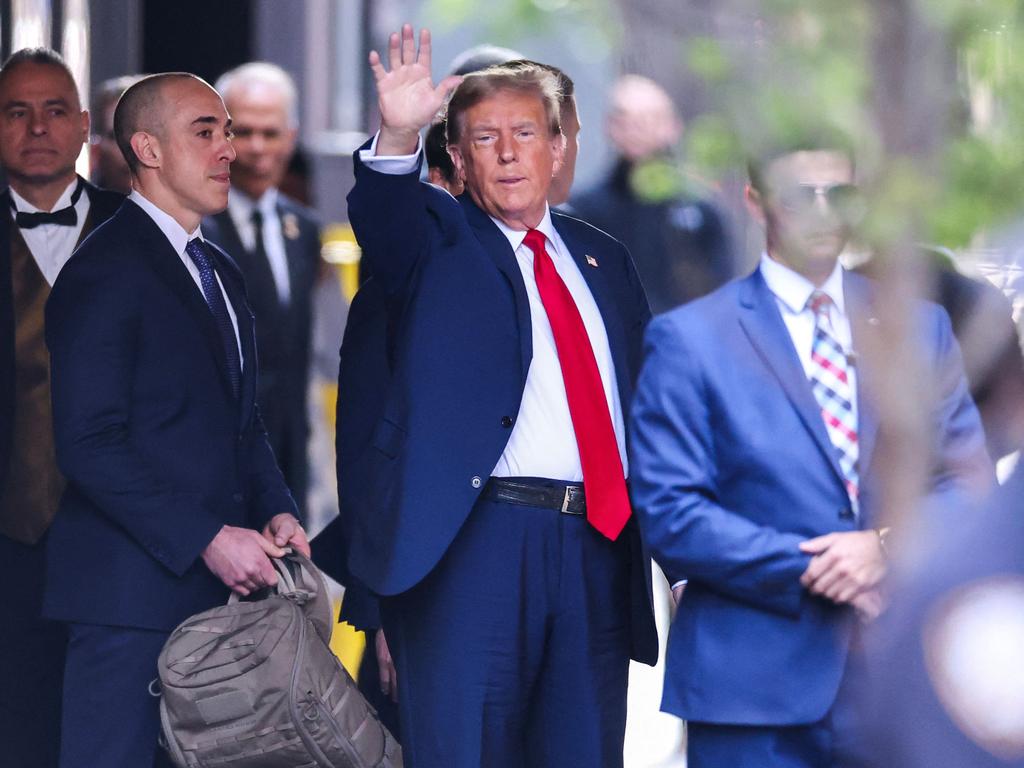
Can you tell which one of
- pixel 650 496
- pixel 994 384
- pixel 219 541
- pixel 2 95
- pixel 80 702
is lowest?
pixel 80 702

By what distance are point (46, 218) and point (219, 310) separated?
704 mm

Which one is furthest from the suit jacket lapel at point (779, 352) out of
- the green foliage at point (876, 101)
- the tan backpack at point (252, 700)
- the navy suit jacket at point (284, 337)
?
the navy suit jacket at point (284, 337)

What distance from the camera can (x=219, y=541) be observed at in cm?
429

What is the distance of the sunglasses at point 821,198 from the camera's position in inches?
121

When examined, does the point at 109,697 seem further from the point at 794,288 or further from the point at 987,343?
the point at 987,343

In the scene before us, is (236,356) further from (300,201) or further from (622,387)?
(300,201)

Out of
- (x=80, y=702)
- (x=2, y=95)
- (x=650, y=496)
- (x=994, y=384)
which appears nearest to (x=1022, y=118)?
(x=994, y=384)

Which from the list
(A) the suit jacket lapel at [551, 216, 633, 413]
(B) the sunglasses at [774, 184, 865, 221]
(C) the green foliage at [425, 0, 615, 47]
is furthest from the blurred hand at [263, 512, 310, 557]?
(C) the green foliage at [425, 0, 615, 47]

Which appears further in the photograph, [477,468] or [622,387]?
[622,387]

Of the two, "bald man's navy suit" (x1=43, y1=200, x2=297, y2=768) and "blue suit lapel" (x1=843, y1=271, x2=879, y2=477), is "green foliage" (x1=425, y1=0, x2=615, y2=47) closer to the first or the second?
"bald man's navy suit" (x1=43, y1=200, x2=297, y2=768)

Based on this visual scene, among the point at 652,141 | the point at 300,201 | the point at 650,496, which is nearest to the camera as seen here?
the point at 650,496

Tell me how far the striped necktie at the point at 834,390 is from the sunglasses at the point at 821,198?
433mm

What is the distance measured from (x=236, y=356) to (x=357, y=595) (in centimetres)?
61

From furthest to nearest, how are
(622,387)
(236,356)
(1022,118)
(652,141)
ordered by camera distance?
(652,141), (236,356), (622,387), (1022,118)
